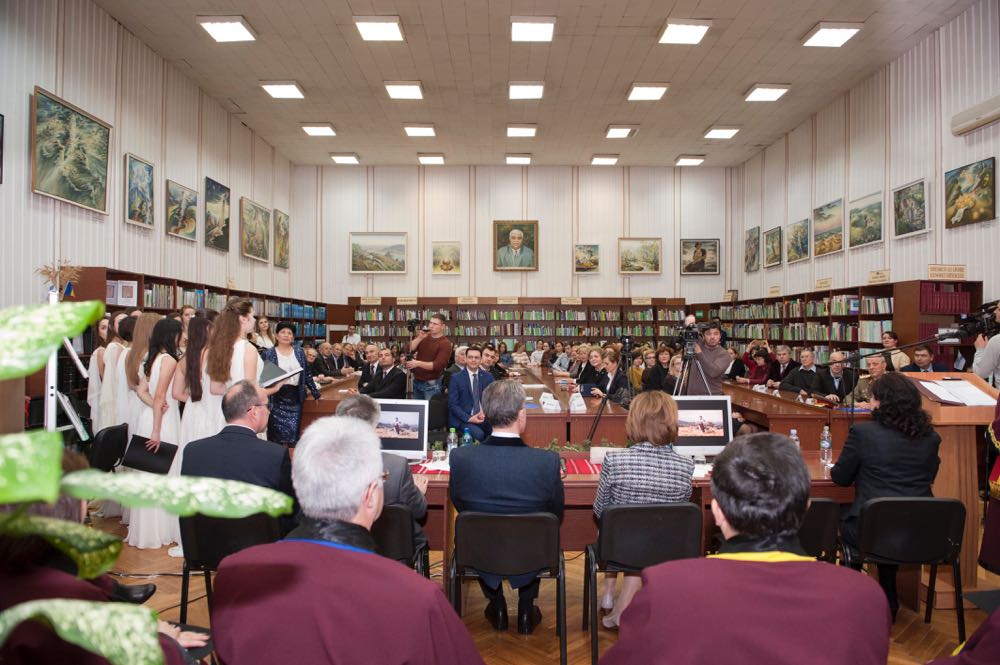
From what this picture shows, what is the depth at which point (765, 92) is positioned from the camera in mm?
11039

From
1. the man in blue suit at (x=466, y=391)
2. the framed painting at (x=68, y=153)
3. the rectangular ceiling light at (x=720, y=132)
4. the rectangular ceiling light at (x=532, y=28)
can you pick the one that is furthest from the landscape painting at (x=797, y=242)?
the framed painting at (x=68, y=153)

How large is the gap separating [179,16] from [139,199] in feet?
8.41

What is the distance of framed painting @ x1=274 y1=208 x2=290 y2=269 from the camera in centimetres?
1478

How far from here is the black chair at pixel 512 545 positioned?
3.07m

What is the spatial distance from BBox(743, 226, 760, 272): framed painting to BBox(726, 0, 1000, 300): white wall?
2.34 ft

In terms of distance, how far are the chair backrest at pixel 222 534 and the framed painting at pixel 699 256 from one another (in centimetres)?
1448

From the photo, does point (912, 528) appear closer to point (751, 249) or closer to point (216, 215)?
point (216, 215)

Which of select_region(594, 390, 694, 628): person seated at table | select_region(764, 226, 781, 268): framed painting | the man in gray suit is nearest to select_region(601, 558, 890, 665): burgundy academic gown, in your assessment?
select_region(594, 390, 694, 628): person seated at table

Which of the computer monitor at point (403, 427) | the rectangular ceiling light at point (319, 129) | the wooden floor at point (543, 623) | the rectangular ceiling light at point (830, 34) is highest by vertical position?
the rectangular ceiling light at point (319, 129)

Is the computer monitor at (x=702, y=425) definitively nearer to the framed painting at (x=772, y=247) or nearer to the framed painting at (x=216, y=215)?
the framed painting at (x=216, y=215)

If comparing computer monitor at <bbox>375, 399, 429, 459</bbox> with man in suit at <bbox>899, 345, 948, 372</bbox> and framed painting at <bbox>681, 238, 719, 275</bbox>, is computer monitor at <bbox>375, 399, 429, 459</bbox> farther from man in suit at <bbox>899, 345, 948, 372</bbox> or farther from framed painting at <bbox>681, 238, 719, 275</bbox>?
framed painting at <bbox>681, 238, 719, 275</bbox>

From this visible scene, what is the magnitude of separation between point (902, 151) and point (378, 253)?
1113 centimetres

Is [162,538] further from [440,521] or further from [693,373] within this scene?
[693,373]

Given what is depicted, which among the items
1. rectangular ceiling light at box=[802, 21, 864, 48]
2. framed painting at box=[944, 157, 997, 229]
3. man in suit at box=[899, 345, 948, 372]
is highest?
rectangular ceiling light at box=[802, 21, 864, 48]
